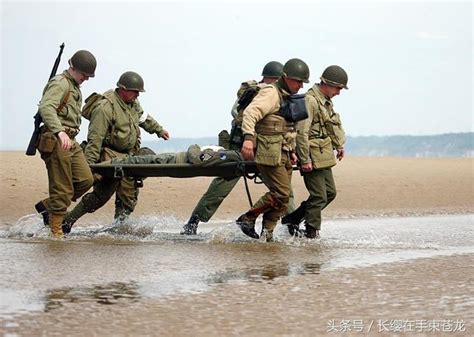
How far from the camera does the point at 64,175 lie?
8.51 metres

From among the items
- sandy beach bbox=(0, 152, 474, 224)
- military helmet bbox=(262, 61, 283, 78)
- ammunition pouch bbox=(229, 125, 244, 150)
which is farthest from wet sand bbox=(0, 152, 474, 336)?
sandy beach bbox=(0, 152, 474, 224)

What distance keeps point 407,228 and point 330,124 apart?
345cm

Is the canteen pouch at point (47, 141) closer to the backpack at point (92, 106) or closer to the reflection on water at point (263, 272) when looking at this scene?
the backpack at point (92, 106)

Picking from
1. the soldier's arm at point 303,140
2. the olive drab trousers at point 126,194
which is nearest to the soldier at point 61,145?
the olive drab trousers at point 126,194

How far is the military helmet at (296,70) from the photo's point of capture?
841cm

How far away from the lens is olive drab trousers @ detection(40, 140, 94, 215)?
847 cm

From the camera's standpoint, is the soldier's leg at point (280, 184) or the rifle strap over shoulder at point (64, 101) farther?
the soldier's leg at point (280, 184)

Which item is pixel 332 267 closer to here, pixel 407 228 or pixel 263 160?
pixel 263 160

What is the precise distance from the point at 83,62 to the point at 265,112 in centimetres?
187

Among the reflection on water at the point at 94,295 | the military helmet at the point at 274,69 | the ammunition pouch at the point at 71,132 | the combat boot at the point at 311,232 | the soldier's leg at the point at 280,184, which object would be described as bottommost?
the combat boot at the point at 311,232

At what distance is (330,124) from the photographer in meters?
9.23

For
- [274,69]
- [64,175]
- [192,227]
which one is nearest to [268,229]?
[192,227]

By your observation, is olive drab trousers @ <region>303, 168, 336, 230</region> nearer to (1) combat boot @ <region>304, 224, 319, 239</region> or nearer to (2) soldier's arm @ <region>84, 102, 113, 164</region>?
(1) combat boot @ <region>304, 224, 319, 239</region>

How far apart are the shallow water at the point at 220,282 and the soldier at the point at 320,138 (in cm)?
40
